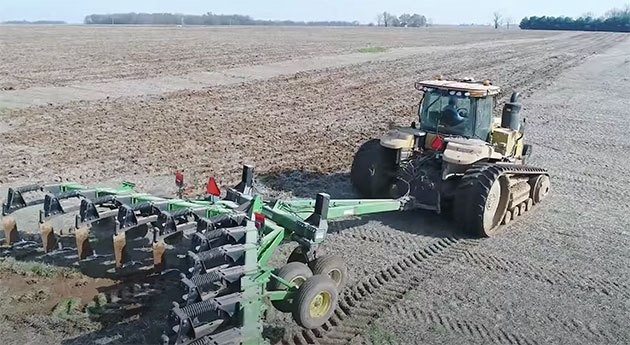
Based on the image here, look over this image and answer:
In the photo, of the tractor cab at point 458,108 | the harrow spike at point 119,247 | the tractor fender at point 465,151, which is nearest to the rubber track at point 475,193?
the tractor fender at point 465,151

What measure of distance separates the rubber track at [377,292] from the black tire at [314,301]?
0.76 ft

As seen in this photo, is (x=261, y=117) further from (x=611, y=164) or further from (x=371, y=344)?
(x=371, y=344)

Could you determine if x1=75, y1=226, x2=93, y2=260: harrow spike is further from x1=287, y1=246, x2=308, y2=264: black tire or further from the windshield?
the windshield

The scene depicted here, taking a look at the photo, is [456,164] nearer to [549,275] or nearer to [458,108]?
[458,108]

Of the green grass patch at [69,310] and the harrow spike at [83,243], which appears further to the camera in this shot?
the harrow spike at [83,243]

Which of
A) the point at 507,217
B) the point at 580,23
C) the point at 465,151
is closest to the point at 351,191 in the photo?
the point at 465,151

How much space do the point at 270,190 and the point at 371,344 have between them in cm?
472

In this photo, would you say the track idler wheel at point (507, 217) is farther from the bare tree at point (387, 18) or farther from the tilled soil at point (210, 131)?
the bare tree at point (387, 18)

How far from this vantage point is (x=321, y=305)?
5.58 metres

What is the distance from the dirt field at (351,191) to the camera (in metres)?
6.09

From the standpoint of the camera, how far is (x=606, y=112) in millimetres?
19406

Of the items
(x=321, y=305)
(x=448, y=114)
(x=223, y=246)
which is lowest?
(x=321, y=305)

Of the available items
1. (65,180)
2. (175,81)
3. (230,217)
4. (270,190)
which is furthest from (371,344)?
(175,81)

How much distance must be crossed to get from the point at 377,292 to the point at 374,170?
105 inches
